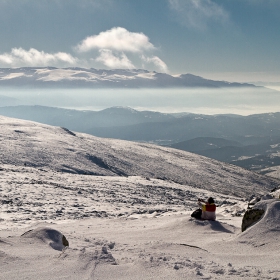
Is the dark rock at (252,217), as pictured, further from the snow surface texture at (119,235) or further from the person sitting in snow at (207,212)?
the person sitting in snow at (207,212)

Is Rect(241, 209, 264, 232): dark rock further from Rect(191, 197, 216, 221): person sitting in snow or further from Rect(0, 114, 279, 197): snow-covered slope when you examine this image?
Rect(0, 114, 279, 197): snow-covered slope

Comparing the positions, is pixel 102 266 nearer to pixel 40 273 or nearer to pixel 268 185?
pixel 40 273

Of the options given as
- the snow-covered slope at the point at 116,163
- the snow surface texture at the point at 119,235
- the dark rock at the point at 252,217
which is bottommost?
the snow-covered slope at the point at 116,163

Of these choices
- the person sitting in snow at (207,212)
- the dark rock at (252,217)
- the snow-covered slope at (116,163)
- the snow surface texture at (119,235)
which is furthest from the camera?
the snow-covered slope at (116,163)

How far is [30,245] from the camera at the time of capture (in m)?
7.91

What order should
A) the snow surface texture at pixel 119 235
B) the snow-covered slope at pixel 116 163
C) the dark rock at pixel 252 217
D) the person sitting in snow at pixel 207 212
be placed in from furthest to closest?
the snow-covered slope at pixel 116 163, the person sitting in snow at pixel 207 212, the dark rock at pixel 252 217, the snow surface texture at pixel 119 235

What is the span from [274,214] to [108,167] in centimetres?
4766

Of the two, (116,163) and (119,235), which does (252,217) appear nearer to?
(119,235)

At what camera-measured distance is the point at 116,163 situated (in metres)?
62.4

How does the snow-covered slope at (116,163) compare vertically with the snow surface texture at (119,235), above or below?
below

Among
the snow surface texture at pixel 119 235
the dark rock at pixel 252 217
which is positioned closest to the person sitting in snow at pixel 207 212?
the snow surface texture at pixel 119 235

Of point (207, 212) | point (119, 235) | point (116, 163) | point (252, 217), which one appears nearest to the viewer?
point (252, 217)

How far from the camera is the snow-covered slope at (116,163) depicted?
49.5 meters

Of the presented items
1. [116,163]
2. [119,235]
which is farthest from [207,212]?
[116,163]
